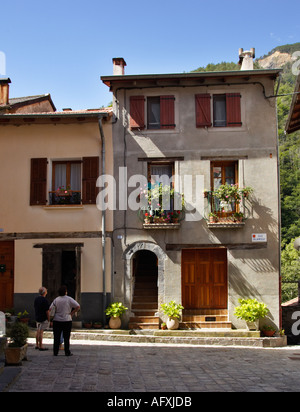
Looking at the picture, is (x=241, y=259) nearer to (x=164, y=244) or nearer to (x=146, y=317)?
(x=164, y=244)

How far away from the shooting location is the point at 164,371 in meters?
9.23

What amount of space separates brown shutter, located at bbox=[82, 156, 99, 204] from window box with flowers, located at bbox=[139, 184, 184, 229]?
158 cm

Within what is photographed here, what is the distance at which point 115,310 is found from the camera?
49.0 ft

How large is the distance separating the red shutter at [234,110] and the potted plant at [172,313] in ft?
19.5

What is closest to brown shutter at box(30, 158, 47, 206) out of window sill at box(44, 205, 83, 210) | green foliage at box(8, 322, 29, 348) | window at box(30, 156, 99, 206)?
window at box(30, 156, 99, 206)

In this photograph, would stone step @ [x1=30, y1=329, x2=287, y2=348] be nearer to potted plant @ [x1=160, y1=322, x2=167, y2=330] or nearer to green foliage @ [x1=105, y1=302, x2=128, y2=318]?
potted plant @ [x1=160, y1=322, x2=167, y2=330]

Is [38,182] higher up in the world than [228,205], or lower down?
higher up

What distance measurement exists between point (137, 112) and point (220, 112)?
2684 millimetres

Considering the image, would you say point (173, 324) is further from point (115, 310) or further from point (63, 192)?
point (63, 192)

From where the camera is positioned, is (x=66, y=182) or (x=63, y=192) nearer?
(x=63, y=192)

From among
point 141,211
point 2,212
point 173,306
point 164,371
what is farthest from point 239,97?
point 164,371

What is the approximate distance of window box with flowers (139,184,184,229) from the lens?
15375 millimetres

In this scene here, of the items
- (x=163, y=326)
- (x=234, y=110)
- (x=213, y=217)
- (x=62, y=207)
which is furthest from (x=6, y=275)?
(x=234, y=110)

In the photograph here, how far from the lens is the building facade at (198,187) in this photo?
605 inches
